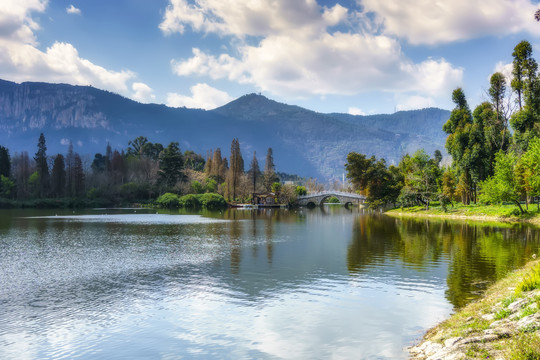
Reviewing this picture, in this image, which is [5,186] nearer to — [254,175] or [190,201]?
[190,201]

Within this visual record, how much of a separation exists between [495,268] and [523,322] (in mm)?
14980

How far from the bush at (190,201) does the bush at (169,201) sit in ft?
5.20

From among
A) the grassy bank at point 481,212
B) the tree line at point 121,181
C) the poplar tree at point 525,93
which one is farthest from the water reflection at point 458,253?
the tree line at point 121,181

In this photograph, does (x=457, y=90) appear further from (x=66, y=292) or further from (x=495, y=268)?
(x=66, y=292)

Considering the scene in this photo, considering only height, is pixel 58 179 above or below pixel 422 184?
above

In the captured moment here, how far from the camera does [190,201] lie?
11888 centimetres

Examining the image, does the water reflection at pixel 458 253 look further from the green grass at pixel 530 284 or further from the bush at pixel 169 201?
the bush at pixel 169 201

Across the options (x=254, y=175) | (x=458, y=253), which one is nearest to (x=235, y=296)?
(x=458, y=253)

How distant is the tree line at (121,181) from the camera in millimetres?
120062

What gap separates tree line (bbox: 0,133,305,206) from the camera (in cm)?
12006

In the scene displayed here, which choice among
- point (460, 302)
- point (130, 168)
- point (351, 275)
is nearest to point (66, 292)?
point (351, 275)

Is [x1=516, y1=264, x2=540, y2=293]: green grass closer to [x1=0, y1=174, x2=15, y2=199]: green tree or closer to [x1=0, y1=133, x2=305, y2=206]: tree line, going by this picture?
[x1=0, y1=133, x2=305, y2=206]: tree line

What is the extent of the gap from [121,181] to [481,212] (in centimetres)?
10558

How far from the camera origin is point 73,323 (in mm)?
15352
